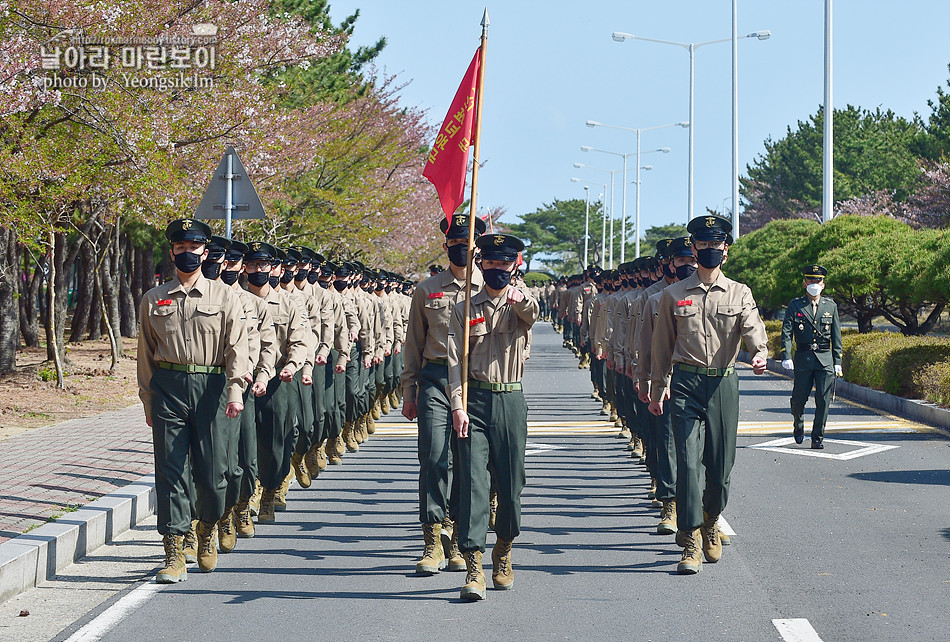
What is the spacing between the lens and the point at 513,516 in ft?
24.1

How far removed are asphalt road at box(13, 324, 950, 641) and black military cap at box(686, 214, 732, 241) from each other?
2097 millimetres

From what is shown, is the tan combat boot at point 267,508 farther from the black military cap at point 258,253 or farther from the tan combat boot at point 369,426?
the tan combat boot at point 369,426

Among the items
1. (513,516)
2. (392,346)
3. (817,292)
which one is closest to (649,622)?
(513,516)

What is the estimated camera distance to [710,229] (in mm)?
8289

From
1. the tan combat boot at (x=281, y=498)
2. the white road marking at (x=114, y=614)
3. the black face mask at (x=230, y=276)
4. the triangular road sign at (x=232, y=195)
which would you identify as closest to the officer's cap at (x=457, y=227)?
the black face mask at (x=230, y=276)

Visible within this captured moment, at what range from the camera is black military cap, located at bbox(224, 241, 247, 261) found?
9.41m

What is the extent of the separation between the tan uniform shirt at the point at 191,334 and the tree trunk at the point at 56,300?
11290mm

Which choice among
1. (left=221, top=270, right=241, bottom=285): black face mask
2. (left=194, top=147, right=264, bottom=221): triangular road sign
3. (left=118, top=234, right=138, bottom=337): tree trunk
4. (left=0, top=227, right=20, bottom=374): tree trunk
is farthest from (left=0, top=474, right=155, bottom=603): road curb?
(left=118, top=234, right=138, bottom=337): tree trunk

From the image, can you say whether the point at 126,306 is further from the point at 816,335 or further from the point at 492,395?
the point at 492,395

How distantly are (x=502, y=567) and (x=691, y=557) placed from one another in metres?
1.24

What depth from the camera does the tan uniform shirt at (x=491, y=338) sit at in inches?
290

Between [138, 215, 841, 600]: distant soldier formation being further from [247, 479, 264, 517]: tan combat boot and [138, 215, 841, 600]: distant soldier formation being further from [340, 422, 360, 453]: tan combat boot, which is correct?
[340, 422, 360, 453]: tan combat boot

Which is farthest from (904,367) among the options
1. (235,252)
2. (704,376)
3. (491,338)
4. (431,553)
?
(491,338)

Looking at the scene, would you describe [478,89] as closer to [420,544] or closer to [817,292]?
[420,544]
